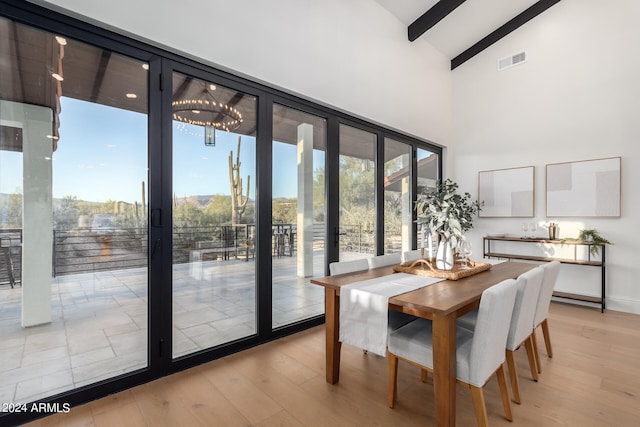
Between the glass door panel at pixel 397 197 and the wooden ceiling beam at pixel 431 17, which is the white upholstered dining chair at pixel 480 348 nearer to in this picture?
→ the glass door panel at pixel 397 197

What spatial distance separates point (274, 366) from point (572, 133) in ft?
Answer: 16.7

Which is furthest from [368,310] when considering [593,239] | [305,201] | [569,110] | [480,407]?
[569,110]

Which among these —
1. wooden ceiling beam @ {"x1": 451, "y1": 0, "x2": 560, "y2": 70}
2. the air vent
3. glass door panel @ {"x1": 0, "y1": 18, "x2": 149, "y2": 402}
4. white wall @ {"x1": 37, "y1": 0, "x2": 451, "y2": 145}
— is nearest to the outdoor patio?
glass door panel @ {"x1": 0, "y1": 18, "x2": 149, "y2": 402}

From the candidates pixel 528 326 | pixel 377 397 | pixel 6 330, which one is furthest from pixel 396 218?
pixel 6 330

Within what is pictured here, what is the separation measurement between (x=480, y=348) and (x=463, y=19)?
5107 millimetres

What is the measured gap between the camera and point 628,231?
13.3 ft

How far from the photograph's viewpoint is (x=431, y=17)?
14.6 feet

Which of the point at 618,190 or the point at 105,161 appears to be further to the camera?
the point at 618,190

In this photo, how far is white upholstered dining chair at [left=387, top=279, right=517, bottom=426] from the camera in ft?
5.39

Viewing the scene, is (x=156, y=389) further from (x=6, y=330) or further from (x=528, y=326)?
(x=528, y=326)

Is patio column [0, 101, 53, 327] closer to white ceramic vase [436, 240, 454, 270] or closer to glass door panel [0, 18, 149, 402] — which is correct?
Answer: glass door panel [0, 18, 149, 402]

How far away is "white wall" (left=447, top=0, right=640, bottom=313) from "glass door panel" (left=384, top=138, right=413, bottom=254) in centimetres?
134

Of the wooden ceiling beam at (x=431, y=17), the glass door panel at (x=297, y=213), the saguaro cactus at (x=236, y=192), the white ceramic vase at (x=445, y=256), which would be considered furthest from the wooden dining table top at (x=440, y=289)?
the wooden ceiling beam at (x=431, y=17)

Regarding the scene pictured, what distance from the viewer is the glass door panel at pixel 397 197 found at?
464cm
